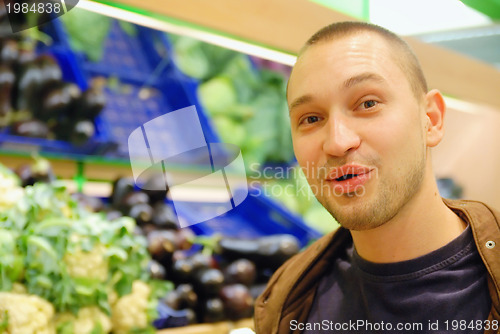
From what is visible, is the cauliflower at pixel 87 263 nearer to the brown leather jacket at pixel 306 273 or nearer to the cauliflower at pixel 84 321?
the cauliflower at pixel 84 321

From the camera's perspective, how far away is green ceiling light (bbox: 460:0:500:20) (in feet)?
7.39

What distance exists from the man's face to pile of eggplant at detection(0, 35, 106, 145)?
3.70 ft

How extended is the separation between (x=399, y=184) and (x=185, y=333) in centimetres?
101

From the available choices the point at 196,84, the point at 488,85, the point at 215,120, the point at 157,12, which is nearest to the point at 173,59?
the point at 196,84

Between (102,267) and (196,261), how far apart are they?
0.65 meters

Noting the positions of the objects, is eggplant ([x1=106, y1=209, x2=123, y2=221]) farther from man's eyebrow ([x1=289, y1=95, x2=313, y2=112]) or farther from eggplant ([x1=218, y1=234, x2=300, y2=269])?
man's eyebrow ([x1=289, y1=95, x2=313, y2=112])

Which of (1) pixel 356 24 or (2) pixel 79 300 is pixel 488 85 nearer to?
(1) pixel 356 24

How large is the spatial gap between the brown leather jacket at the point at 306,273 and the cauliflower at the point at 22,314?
1.78 feet

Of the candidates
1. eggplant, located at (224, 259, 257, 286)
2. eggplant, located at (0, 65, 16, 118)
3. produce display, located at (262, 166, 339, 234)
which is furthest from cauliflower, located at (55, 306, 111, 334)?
produce display, located at (262, 166, 339, 234)

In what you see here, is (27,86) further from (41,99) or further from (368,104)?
(368,104)

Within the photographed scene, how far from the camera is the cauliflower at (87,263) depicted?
4.79ft

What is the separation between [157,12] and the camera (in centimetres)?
149

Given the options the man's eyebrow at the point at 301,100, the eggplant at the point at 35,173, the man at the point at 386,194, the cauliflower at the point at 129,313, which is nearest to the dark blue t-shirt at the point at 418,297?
the man at the point at 386,194

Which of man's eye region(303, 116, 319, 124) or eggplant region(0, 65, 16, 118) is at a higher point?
man's eye region(303, 116, 319, 124)
